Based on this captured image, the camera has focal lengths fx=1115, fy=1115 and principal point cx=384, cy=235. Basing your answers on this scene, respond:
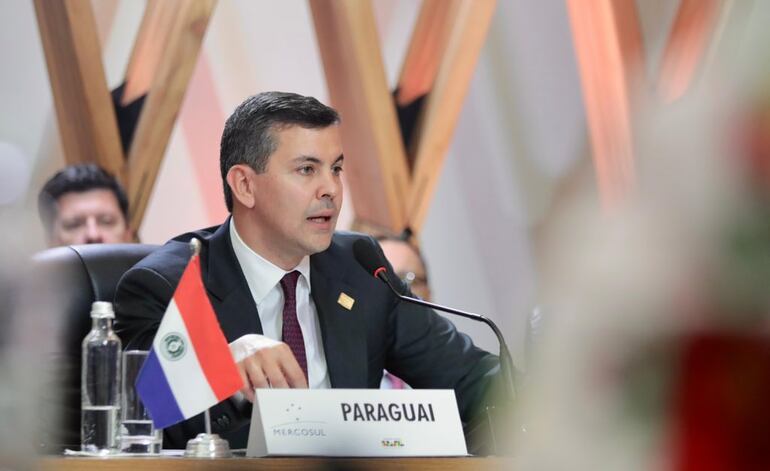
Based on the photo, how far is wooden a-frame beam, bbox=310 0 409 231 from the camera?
418 cm

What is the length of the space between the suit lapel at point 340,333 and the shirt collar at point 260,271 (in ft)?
0.11

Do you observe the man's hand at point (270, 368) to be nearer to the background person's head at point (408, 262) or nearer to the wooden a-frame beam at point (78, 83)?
the background person's head at point (408, 262)

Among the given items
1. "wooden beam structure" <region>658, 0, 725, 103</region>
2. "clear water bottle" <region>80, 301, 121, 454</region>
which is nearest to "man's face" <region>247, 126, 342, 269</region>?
"clear water bottle" <region>80, 301, 121, 454</region>

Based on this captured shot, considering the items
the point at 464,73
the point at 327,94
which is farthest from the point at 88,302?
the point at 464,73

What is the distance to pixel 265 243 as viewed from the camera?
2.63m

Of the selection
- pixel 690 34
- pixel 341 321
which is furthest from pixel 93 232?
pixel 690 34

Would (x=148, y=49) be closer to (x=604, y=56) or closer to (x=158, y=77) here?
(x=158, y=77)

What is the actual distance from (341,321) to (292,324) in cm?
11

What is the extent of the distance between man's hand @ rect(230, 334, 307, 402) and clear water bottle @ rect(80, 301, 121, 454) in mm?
213

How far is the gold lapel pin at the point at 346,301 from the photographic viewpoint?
2.55m

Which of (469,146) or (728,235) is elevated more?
(469,146)

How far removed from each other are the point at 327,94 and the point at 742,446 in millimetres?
4067

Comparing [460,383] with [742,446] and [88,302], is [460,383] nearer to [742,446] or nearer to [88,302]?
[88,302]

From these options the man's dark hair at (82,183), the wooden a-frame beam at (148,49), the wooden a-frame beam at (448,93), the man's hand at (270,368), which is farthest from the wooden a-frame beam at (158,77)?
the man's hand at (270,368)
